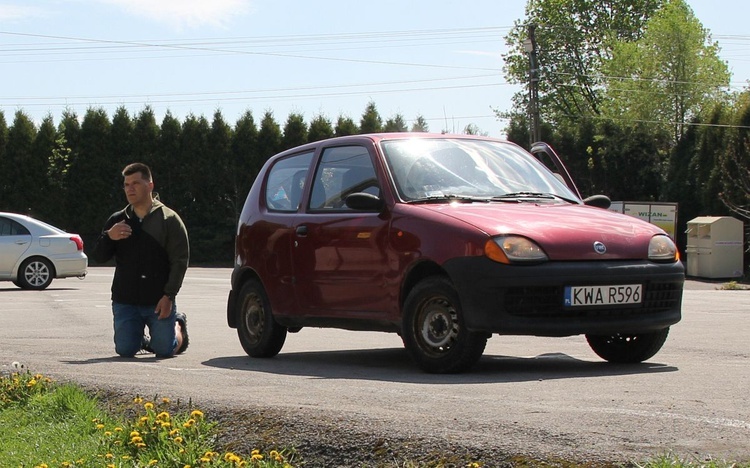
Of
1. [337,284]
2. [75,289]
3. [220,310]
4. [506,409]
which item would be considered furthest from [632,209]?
[506,409]

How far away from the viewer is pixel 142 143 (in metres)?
50.2

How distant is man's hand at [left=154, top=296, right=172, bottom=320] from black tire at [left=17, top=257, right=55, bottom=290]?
593 inches

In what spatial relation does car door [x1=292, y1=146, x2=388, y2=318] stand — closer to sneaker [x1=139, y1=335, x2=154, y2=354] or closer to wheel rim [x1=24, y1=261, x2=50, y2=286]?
sneaker [x1=139, y1=335, x2=154, y2=354]

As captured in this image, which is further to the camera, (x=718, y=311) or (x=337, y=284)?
(x=718, y=311)

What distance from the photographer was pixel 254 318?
33.9 ft

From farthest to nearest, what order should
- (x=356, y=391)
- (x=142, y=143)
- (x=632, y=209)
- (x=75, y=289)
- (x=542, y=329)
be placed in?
(x=142, y=143) < (x=632, y=209) < (x=75, y=289) < (x=542, y=329) < (x=356, y=391)

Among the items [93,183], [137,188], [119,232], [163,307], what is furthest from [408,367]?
[93,183]

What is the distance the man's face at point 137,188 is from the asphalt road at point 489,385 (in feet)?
4.24

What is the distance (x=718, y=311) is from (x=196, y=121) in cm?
3572

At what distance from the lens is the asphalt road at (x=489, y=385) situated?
5.05 meters

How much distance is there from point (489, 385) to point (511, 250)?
964 millimetres

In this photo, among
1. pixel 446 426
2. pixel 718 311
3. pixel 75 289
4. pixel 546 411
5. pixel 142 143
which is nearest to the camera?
pixel 446 426

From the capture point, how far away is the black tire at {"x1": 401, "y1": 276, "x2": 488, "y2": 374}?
7953mm

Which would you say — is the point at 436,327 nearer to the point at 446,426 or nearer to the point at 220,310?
the point at 446,426
